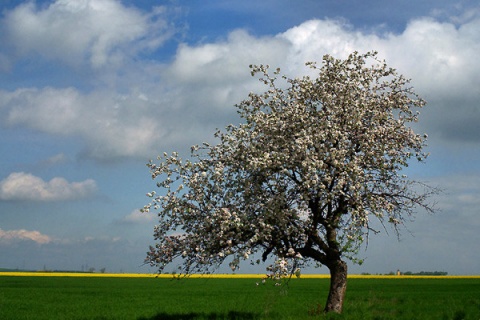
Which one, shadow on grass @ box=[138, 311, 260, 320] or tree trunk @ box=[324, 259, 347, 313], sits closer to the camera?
tree trunk @ box=[324, 259, 347, 313]

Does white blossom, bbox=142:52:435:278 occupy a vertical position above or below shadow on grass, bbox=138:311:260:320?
above

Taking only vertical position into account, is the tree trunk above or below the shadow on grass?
above

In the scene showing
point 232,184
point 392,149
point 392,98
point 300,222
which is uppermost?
point 392,98

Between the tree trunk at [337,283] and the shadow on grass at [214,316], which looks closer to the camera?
the tree trunk at [337,283]

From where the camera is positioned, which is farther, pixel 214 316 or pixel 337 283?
pixel 214 316

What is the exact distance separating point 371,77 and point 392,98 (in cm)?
175

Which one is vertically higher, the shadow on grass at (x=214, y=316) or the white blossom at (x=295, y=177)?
the white blossom at (x=295, y=177)

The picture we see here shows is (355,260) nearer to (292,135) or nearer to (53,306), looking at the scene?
(292,135)

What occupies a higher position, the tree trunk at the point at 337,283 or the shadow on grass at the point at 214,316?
the tree trunk at the point at 337,283

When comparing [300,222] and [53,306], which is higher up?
[300,222]

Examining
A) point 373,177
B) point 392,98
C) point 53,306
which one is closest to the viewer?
point 373,177

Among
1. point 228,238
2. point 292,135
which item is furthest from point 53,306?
point 292,135

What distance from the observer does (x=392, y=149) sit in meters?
27.9

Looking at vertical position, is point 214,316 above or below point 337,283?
below
